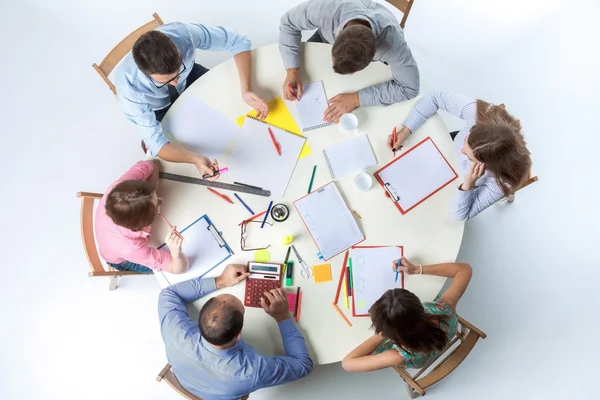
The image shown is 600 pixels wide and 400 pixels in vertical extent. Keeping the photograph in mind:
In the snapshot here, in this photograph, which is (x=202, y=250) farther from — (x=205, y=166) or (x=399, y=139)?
(x=399, y=139)

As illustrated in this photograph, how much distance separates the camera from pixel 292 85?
1720 mm

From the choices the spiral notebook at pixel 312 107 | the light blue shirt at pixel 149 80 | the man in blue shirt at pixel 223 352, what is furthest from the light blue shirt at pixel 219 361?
the spiral notebook at pixel 312 107

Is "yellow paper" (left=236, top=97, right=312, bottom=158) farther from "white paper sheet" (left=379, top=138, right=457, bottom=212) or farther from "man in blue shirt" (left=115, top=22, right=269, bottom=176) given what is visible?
"white paper sheet" (left=379, top=138, right=457, bottom=212)

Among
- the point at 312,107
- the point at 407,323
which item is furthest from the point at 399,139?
the point at 407,323

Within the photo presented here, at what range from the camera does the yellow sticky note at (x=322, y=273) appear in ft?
5.19

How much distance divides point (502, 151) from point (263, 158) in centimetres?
92

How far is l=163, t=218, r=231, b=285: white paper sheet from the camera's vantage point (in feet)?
5.32

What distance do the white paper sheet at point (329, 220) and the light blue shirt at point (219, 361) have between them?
334 millimetres

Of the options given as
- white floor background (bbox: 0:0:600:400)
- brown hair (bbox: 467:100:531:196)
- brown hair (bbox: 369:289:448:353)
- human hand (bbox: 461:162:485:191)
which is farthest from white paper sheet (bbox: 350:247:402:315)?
white floor background (bbox: 0:0:600:400)

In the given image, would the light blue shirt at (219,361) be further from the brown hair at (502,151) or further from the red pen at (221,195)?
the brown hair at (502,151)

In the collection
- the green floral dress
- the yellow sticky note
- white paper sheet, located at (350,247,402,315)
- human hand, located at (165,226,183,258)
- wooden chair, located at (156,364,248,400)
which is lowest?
the green floral dress

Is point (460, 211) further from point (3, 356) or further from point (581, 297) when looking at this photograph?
point (3, 356)

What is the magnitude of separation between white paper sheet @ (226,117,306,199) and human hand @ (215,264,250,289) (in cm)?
32

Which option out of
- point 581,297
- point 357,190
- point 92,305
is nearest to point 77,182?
point 92,305
